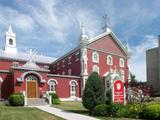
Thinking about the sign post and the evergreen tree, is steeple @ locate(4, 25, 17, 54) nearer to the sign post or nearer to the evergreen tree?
the evergreen tree

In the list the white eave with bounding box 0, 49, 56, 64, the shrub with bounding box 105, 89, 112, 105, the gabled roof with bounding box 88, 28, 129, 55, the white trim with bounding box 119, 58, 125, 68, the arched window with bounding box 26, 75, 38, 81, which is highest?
the gabled roof with bounding box 88, 28, 129, 55

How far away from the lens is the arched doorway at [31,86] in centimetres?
3578

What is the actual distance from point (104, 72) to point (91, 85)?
25.0m

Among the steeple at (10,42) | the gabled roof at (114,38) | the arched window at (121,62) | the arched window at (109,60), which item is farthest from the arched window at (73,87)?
the steeple at (10,42)

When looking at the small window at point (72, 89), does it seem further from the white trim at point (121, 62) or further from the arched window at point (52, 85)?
the white trim at point (121, 62)

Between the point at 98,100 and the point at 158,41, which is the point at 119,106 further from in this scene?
the point at 158,41

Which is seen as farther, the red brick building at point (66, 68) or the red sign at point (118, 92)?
the red brick building at point (66, 68)

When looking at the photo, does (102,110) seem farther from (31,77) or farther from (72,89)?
(72,89)

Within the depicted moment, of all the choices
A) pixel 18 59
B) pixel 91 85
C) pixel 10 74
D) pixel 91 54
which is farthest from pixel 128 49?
pixel 91 85

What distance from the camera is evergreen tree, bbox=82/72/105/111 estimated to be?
22.0 metres

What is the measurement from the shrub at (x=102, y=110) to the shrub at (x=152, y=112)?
270 centimetres

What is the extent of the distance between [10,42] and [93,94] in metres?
35.1

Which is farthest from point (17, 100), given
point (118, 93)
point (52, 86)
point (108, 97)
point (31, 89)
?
point (118, 93)

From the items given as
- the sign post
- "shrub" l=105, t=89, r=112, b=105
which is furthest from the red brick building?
the sign post
